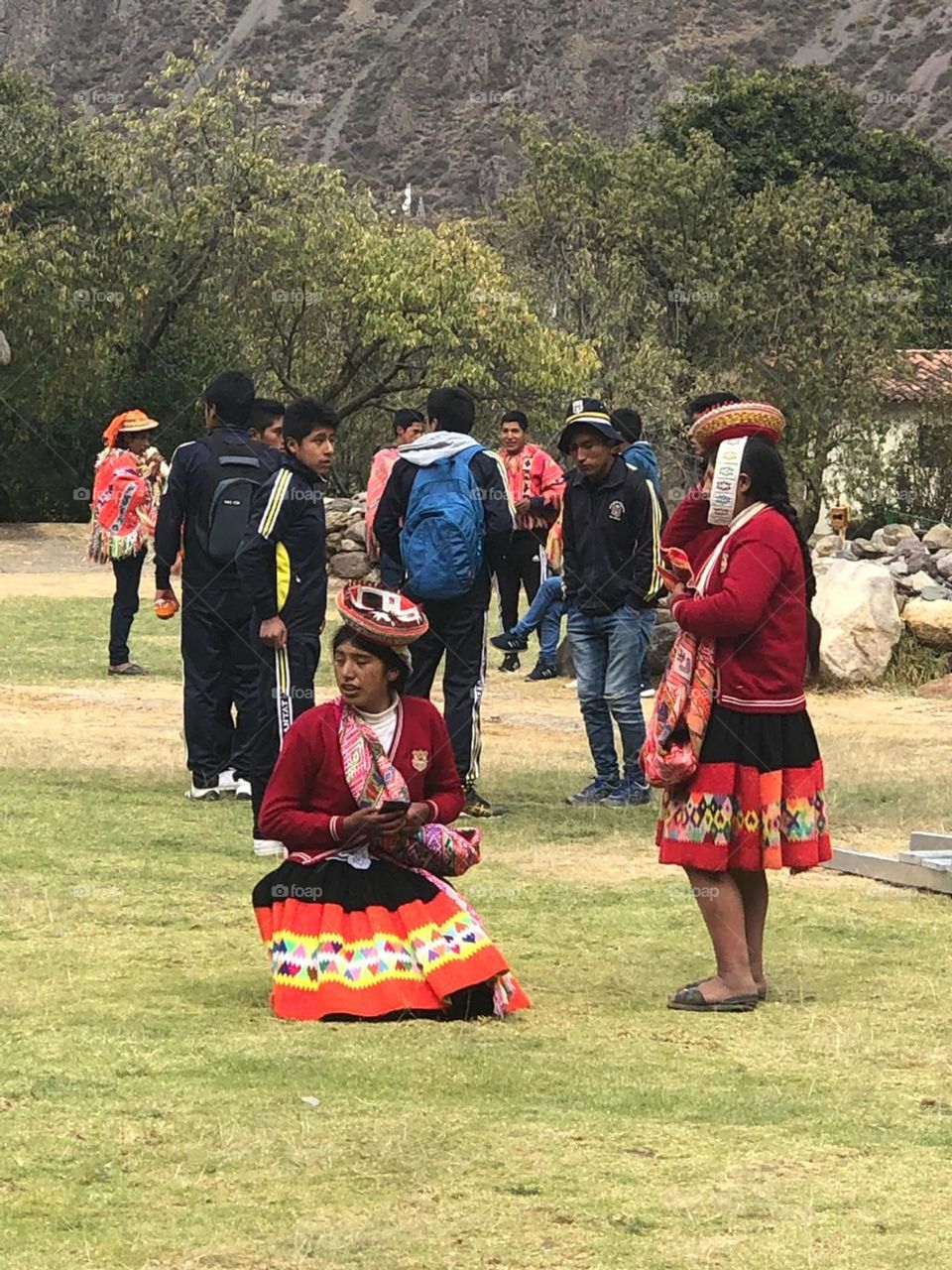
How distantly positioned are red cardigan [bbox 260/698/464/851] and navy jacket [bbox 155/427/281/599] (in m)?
4.57

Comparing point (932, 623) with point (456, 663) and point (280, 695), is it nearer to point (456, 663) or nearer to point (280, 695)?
point (456, 663)

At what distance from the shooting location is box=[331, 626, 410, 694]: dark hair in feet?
22.1

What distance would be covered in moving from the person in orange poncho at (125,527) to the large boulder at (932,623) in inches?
256

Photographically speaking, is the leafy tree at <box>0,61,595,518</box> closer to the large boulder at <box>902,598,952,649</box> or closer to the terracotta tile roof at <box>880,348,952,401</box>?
the terracotta tile roof at <box>880,348,952,401</box>

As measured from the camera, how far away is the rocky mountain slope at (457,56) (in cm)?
9669

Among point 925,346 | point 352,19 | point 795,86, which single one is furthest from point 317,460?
point 352,19

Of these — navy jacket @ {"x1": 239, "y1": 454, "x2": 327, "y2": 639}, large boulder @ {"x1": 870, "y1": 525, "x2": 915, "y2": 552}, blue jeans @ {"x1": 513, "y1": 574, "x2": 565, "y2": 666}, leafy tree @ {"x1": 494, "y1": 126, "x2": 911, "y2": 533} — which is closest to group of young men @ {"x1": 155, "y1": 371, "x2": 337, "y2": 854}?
navy jacket @ {"x1": 239, "y1": 454, "x2": 327, "y2": 639}

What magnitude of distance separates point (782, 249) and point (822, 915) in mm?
45084

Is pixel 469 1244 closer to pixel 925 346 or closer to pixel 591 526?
pixel 591 526

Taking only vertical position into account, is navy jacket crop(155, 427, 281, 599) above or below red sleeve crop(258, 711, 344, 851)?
above

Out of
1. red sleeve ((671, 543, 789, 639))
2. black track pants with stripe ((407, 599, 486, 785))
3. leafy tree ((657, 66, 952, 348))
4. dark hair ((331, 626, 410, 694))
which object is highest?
leafy tree ((657, 66, 952, 348))

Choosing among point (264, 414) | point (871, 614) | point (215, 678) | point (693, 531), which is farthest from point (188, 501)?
point (871, 614)

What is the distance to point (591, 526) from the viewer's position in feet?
37.9

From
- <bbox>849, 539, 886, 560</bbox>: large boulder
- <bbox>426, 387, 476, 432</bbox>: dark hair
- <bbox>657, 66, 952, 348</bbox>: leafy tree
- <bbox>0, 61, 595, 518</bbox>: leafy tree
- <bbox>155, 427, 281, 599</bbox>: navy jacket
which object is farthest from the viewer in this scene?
<bbox>657, 66, 952, 348</bbox>: leafy tree
